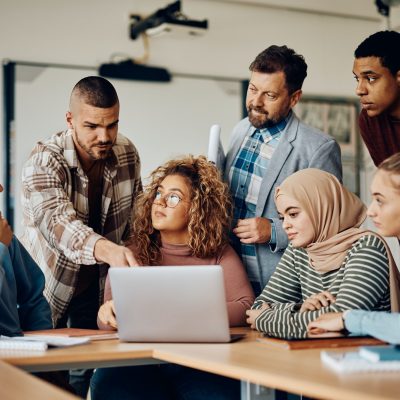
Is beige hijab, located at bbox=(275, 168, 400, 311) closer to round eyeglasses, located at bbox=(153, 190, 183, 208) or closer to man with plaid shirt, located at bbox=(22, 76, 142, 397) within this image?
round eyeglasses, located at bbox=(153, 190, 183, 208)

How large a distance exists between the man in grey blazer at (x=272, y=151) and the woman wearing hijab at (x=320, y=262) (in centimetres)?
33

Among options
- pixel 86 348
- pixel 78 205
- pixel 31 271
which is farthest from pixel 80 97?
pixel 86 348

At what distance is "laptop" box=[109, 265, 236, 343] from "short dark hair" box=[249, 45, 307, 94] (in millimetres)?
1133

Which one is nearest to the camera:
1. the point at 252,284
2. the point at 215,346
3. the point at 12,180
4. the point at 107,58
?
the point at 215,346

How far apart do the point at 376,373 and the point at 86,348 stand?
839 mm

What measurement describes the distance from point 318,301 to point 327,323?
219mm

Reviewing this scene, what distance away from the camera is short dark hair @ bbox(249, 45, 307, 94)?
2.98m

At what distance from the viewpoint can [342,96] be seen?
6.62m

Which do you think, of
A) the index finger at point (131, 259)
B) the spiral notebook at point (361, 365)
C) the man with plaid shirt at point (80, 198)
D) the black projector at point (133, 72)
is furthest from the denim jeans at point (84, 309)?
the black projector at point (133, 72)

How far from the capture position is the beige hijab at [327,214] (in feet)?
7.83

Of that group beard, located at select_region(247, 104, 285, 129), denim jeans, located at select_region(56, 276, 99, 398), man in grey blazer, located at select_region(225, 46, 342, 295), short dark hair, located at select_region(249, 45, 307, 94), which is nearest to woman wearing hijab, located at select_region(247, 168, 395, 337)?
man in grey blazer, located at select_region(225, 46, 342, 295)

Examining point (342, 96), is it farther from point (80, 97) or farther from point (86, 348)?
point (86, 348)

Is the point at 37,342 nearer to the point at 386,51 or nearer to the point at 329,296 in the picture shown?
the point at 329,296

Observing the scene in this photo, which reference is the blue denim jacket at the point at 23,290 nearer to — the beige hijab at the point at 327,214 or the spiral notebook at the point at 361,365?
the beige hijab at the point at 327,214
